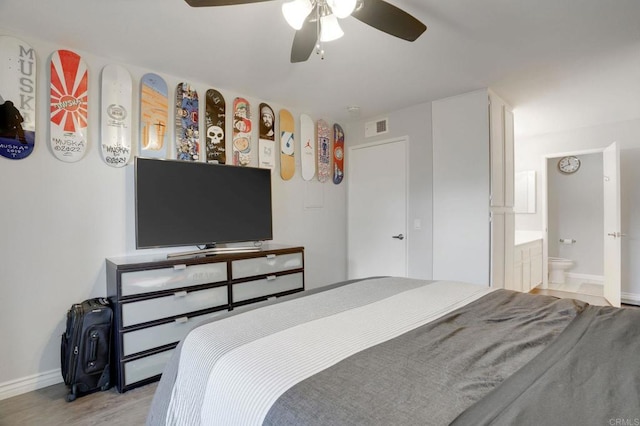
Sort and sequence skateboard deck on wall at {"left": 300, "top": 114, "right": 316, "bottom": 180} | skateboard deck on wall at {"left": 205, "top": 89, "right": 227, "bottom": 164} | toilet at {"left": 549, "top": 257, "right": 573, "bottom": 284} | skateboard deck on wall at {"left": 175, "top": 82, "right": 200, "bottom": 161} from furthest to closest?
toilet at {"left": 549, "top": 257, "right": 573, "bottom": 284}, skateboard deck on wall at {"left": 300, "top": 114, "right": 316, "bottom": 180}, skateboard deck on wall at {"left": 205, "top": 89, "right": 227, "bottom": 164}, skateboard deck on wall at {"left": 175, "top": 82, "right": 200, "bottom": 161}

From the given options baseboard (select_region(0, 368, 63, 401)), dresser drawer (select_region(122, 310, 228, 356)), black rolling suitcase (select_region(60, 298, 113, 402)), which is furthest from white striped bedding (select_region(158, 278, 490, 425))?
baseboard (select_region(0, 368, 63, 401))

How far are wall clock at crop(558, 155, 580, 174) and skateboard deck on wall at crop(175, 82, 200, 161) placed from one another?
5.74 metres

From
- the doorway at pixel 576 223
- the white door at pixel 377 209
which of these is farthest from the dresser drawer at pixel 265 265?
the doorway at pixel 576 223

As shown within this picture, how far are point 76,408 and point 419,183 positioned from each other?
3.47 metres

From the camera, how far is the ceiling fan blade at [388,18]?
4.89ft

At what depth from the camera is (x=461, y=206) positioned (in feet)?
10.5

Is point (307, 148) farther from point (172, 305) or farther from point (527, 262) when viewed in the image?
point (527, 262)

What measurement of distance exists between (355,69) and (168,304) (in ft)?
7.84

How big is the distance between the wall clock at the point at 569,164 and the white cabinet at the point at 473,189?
8.60 feet

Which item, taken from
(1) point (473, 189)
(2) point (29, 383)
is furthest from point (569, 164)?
(2) point (29, 383)

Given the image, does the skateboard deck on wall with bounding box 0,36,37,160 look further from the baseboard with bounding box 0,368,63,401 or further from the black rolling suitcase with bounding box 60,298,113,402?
the baseboard with bounding box 0,368,63,401

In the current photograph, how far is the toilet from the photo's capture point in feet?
16.4

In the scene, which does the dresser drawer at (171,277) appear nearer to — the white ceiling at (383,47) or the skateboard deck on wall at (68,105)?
the skateboard deck on wall at (68,105)

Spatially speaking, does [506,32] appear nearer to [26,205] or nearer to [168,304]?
[168,304]
